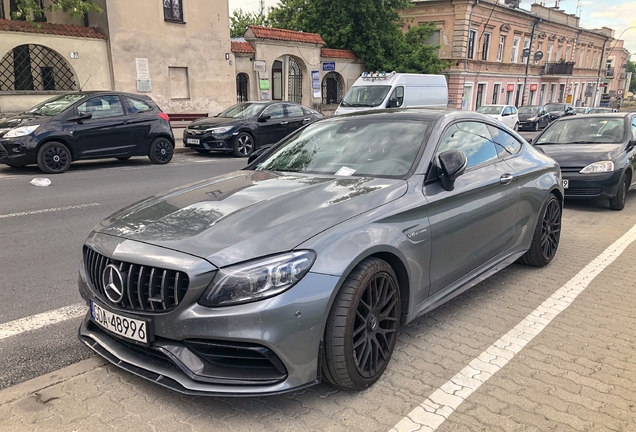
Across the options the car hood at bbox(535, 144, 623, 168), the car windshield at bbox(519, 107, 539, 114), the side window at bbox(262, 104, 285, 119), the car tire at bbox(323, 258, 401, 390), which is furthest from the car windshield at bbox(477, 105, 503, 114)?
the car tire at bbox(323, 258, 401, 390)

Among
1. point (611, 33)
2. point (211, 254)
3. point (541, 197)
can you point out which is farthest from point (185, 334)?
point (611, 33)

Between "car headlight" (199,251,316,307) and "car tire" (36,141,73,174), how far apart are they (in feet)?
30.5

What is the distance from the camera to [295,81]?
24.5m

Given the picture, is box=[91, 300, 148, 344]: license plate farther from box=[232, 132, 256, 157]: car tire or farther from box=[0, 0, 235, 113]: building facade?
box=[0, 0, 235, 113]: building facade

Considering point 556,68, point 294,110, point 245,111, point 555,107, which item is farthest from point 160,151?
point 556,68

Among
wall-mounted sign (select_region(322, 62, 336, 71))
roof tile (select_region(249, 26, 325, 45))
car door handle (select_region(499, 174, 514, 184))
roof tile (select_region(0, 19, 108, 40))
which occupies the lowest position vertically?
car door handle (select_region(499, 174, 514, 184))

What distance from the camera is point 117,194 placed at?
8117 mm

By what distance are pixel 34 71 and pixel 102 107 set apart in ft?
21.8

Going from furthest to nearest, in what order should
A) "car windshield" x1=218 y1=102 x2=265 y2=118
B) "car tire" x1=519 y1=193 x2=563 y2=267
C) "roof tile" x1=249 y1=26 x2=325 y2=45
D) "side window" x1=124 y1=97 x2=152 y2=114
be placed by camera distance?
"roof tile" x1=249 y1=26 x2=325 y2=45
"car windshield" x1=218 y1=102 x2=265 y2=118
"side window" x1=124 y1=97 x2=152 y2=114
"car tire" x1=519 y1=193 x2=563 y2=267

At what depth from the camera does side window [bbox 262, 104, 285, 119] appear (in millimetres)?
14859

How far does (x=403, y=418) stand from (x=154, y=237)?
1.61 m

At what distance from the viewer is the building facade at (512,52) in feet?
114

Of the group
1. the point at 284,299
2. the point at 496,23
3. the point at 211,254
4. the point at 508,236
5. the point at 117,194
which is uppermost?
the point at 496,23

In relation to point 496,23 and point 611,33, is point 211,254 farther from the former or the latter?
point 611,33
